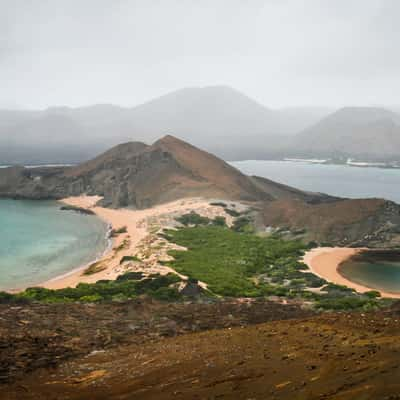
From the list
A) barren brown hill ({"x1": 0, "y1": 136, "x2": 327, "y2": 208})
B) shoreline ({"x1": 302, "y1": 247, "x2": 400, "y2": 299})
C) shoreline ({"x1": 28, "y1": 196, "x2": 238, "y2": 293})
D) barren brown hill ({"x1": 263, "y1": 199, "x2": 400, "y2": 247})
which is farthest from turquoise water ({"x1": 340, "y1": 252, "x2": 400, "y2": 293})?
barren brown hill ({"x1": 0, "y1": 136, "x2": 327, "y2": 208})

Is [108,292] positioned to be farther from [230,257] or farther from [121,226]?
[121,226]

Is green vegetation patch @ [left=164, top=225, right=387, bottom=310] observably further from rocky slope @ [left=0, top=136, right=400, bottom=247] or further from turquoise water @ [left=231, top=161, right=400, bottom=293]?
rocky slope @ [left=0, top=136, right=400, bottom=247]

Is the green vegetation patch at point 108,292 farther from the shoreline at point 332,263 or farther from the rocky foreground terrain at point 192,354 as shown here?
the shoreline at point 332,263

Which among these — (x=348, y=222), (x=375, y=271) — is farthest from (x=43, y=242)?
(x=375, y=271)

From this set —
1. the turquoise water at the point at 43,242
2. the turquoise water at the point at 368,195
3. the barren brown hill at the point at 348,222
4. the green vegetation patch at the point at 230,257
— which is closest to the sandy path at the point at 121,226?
the turquoise water at the point at 43,242

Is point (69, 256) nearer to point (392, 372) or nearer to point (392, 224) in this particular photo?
point (392, 224)
